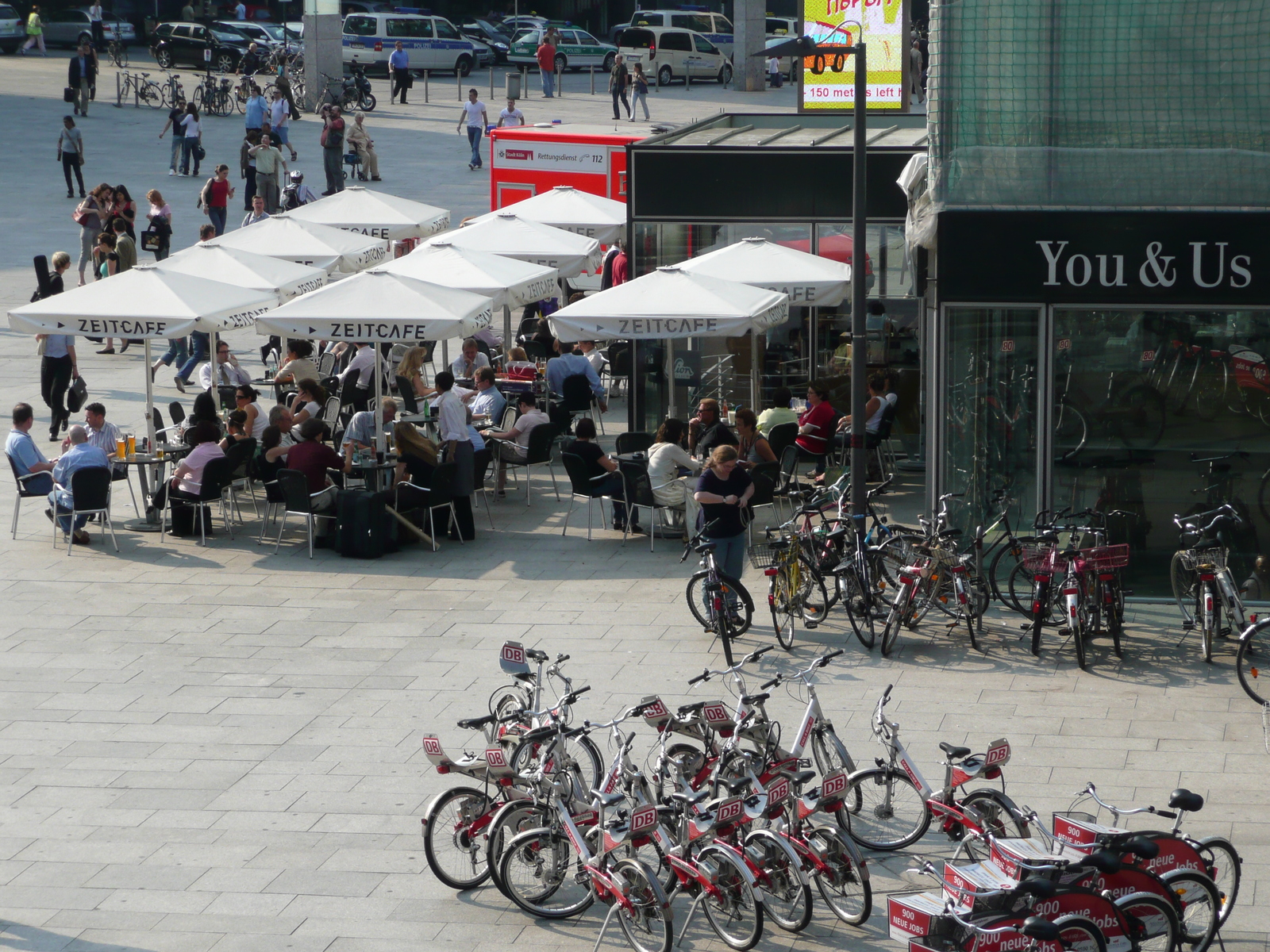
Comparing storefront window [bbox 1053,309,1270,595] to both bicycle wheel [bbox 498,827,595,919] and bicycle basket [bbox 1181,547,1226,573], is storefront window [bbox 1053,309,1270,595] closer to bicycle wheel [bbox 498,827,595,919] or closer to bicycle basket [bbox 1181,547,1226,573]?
bicycle basket [bbox 1181,547,1226,573]

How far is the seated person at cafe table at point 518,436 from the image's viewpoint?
16391 millimetres

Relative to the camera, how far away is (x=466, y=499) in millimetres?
14805

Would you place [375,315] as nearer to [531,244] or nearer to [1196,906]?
[531,244]

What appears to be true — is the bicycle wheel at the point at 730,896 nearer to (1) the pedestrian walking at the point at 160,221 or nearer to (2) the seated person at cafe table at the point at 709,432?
(2) the seated person at cafe table at the point at 709,432

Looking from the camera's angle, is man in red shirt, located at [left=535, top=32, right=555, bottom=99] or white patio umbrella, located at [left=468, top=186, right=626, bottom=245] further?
man in red shirt, located at [left=535, top=32, right=555, bottom=99]

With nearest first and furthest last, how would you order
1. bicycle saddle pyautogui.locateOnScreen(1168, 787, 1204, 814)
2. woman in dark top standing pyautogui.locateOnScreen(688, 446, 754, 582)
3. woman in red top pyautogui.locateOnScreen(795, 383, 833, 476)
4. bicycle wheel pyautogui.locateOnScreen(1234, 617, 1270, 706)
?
bicycle saddle pyautogui.locateOnScreen(1168, 787, 1204, 814) → bicycle wheel pyautogui.locateOnScreen(1234, 617, 1270, 706) → woman in dark top standing pyautogui.locateOnScreen(688, 446, 754, 582) → woman in red top pyautogui.locateOnScreen(795, 383, 833, 476)

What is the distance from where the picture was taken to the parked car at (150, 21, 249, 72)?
50.7 metres

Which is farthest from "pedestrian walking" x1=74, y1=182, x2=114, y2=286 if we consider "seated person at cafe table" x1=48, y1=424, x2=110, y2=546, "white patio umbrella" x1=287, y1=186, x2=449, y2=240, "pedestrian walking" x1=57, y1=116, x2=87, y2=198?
"seated person at cafe table" x1=48, y1=424, x2=110, y2=546

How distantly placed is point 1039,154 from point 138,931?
878 centimetres

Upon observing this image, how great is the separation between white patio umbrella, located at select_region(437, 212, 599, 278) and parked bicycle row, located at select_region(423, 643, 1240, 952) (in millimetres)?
11338

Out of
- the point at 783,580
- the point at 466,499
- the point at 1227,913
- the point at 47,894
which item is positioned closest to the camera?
the point at 1227,913

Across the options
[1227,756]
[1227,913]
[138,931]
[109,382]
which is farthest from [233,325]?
[1227,913]

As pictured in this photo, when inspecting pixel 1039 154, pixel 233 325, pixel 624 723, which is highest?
pixel 1039 154

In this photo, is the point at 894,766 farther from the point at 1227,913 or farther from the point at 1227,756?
the point at 1227,756
